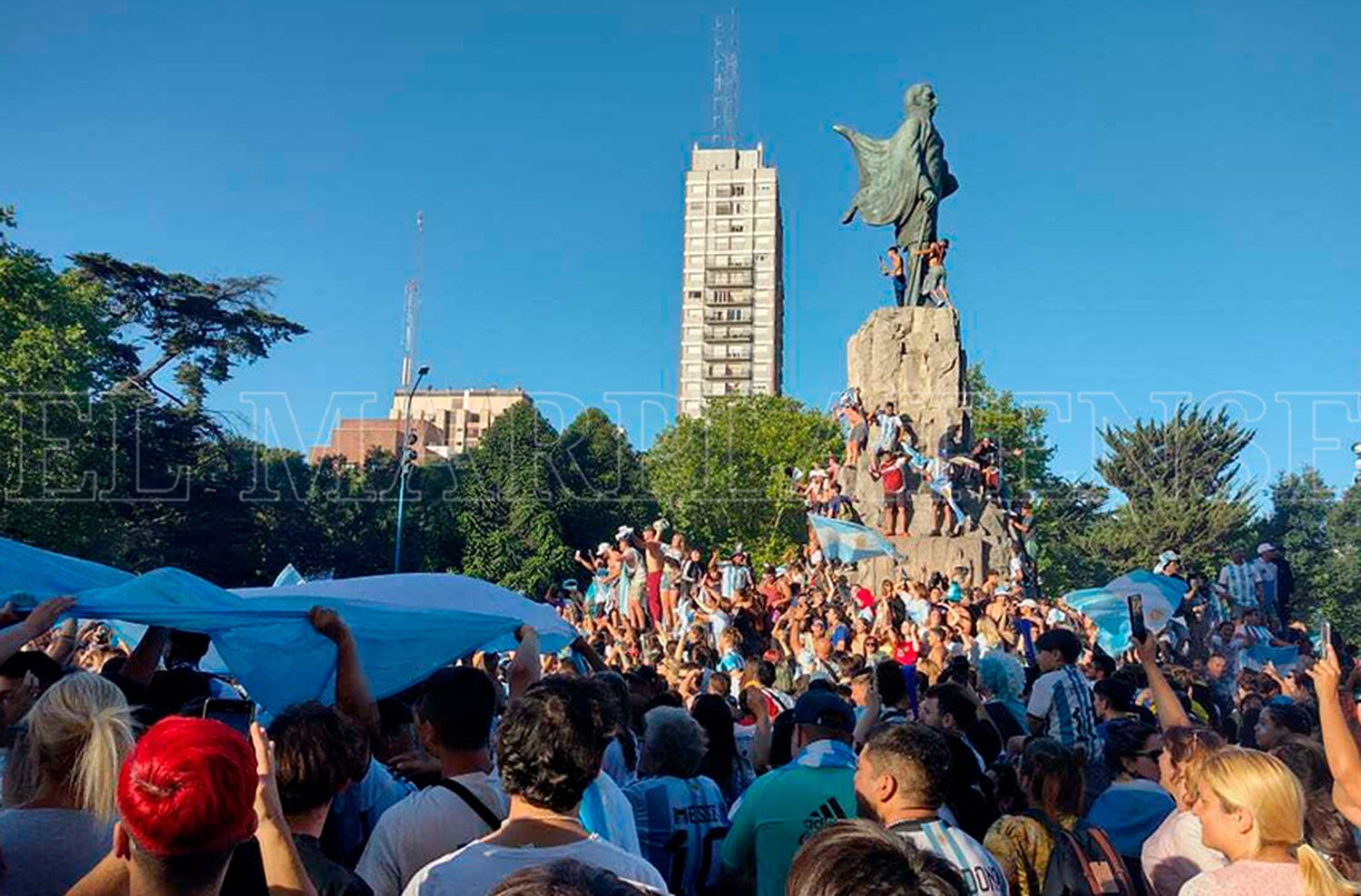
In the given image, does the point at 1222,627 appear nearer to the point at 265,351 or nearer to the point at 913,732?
the point at 913,732

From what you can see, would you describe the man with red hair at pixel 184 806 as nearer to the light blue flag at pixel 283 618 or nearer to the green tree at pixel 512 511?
the light blue flag at pixel 283 618

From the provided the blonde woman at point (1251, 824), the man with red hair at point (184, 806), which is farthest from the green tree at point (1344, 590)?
the man with red hair at point (184, 806)

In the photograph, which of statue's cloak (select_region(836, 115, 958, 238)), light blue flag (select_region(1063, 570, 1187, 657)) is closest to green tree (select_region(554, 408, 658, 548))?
statue's cloak (select_region(836, 115, 958, 238))

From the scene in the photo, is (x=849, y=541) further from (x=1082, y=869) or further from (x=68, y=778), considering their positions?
(x=68, y=778)

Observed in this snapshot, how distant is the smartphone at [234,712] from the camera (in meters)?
4.17

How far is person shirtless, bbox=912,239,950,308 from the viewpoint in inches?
1072

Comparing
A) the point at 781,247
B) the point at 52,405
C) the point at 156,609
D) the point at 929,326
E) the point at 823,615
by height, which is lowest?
the point at 823,615

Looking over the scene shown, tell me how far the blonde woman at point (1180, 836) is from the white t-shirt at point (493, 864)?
6.99 feet

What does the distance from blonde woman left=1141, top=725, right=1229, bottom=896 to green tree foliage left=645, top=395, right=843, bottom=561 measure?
160ft

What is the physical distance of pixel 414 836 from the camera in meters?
3.22

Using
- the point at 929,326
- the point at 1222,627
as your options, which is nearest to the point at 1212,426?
the point at 929,326

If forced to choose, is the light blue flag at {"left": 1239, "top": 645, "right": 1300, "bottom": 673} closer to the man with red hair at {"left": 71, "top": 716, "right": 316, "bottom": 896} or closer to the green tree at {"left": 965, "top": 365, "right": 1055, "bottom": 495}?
the man with red hair at {"left": 71, "top": 716, "right": 316, "bottom": 896}

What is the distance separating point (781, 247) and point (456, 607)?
110885 millimetres

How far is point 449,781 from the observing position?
11.0ft
